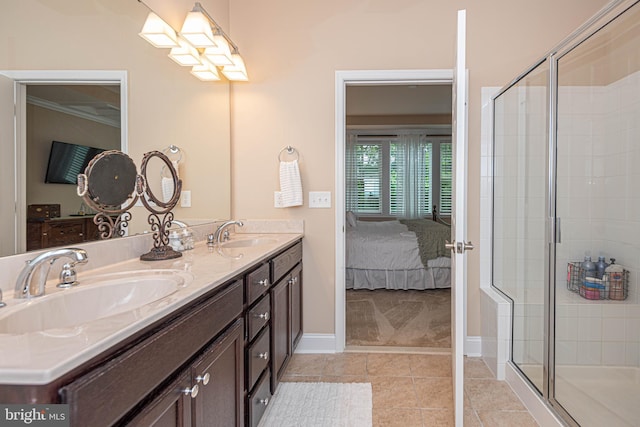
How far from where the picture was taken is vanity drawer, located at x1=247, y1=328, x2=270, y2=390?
5.34ft

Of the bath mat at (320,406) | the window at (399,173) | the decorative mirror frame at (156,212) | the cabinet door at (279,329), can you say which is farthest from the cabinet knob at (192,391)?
the window at (399,173)

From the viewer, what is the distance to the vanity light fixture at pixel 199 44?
198 centimetres

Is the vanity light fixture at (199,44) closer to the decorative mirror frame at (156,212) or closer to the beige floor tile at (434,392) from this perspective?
the decorative mirror frame at (156,212)

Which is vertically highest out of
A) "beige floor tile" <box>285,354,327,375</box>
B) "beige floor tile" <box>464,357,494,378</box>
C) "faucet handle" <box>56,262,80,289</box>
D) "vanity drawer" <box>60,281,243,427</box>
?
"faucet handle" <box>56,262,80,289</box>

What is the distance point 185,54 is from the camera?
7.48 ft

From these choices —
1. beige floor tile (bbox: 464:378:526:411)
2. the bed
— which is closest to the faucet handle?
beige floor tile (bbox: 464:378:526:411)

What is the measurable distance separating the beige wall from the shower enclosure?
16.9 inches

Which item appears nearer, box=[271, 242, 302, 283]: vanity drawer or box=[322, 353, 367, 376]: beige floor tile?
box=[271, 242, 302, 283]: vanity drawer

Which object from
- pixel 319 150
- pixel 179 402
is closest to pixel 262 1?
pixel 319 150

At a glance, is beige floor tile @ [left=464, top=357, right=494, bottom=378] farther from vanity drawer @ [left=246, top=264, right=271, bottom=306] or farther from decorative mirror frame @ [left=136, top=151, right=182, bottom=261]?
decorative mirror frame @ [left=136, top=151, right=182, bottom=261]

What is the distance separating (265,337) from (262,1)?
2421 mm

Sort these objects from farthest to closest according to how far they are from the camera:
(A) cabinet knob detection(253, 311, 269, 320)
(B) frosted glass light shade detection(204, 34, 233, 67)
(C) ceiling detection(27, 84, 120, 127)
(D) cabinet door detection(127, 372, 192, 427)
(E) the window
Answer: (E) the window, (B) frosted glass light shade detection(204, 34, 233, 67), (A) cabinet knob detection(253, 311, 269, 320), (C) ceiling detection(27, 84, 120, 127), (D) cabinet door detection(127, 372, 192, 427)

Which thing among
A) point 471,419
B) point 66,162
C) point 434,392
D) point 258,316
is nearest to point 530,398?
point 471,419

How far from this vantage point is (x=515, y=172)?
8.63 feet
